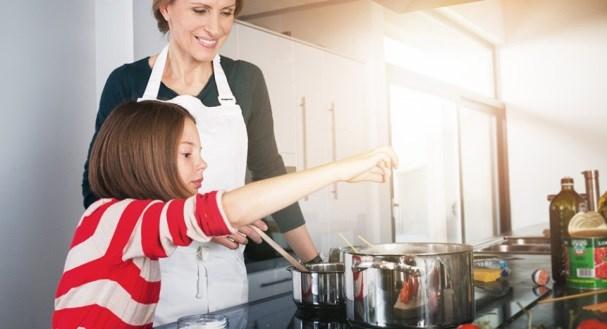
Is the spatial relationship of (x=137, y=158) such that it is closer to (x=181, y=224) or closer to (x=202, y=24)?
(x=181, y=224)

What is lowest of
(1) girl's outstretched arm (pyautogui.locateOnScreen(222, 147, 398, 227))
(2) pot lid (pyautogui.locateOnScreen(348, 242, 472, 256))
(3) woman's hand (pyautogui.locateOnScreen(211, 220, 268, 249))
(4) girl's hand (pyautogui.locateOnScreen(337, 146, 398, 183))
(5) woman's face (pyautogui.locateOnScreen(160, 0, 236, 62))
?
→ (2) pot lid (pyautogui.locateOnScreen(348, 242, 472, 256))

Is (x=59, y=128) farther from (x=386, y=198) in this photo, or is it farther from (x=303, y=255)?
(x=386, y=198)

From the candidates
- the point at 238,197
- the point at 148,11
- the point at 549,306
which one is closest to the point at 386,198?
the point at 148,11

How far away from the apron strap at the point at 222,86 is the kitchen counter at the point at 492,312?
20.9 inches

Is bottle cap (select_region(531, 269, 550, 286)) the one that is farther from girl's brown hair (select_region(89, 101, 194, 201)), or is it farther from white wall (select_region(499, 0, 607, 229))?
white wall (select_region(499, 0, 607, 229))

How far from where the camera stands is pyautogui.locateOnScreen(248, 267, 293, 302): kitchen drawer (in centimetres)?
206

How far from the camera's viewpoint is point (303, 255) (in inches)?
56.2

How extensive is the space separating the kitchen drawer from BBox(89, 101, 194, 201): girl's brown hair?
1097 mm

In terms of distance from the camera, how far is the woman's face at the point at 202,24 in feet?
4.51

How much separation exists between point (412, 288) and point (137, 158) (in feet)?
1.68

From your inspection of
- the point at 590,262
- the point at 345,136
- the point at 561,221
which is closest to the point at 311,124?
the point at 345,136

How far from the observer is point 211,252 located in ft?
4.51

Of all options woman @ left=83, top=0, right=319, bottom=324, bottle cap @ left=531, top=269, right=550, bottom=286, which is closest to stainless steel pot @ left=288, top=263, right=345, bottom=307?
woman @ left=83, top=0, right=319, bottom=324

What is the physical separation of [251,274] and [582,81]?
3305 mm
